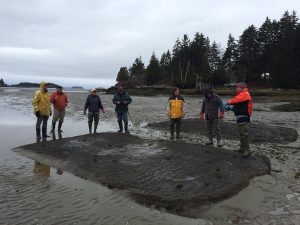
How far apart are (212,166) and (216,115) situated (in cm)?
416

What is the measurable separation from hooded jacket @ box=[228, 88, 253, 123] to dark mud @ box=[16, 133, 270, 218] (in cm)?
109

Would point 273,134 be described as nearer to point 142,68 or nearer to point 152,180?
point 152,180

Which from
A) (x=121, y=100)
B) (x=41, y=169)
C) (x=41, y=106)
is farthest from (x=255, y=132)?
(x=41, y=169)

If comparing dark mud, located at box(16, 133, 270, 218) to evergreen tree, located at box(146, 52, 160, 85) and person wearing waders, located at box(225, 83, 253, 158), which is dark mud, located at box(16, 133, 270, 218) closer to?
person wearing waders, located at box(225, 83, 253, 158)

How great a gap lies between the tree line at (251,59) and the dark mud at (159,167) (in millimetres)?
59442

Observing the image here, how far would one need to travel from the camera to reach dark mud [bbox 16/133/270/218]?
23.5ft

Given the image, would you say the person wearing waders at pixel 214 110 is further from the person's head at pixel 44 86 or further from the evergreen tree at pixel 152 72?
the evergreen tree at pixel 152 72

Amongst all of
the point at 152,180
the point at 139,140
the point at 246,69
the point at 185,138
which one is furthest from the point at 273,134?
the point at 246,69

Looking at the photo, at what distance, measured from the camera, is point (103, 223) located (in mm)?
5984

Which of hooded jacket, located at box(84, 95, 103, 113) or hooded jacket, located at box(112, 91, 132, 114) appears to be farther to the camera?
hooded jacket, located at box(84, 95, 103, 113)

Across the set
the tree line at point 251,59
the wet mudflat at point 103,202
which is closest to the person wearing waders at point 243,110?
the wet mudflat at point 103,202

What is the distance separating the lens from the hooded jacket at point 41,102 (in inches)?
555

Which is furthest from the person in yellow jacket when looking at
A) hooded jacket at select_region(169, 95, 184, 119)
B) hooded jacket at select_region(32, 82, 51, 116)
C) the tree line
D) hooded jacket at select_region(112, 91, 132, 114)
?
the tree line

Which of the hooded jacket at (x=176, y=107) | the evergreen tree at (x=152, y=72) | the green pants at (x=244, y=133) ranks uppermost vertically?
the evergreen tree at (x=152, y=72)
